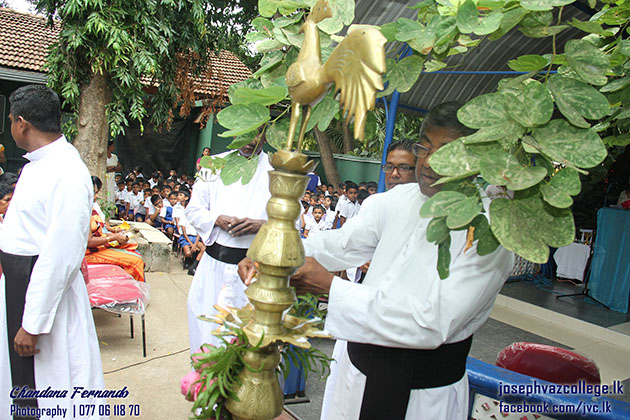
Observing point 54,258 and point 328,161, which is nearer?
point 54,258

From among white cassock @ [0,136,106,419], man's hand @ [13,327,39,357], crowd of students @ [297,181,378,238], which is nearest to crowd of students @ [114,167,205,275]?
crowd of students @ [297,181,378,238]

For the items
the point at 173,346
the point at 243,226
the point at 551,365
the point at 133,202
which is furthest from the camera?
the point at 133,202

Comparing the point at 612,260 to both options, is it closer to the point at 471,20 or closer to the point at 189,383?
the point at 471,20

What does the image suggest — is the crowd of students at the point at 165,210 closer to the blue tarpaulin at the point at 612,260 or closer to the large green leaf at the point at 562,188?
the blue tarpaulin at the point at 612,260

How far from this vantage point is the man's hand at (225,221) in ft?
11.2

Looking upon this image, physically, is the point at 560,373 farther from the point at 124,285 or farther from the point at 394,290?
the point at 124,285

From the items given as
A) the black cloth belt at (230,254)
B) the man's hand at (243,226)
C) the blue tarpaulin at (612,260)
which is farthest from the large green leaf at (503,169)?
the blue tarpaulin at (612,260)

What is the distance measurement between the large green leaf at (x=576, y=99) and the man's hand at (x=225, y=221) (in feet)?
8.83

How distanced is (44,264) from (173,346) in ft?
8.47

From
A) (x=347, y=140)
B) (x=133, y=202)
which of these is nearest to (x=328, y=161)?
(x=347, y=140)

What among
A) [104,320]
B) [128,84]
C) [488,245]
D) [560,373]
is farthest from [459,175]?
[128,84]

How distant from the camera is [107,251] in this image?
5.45m

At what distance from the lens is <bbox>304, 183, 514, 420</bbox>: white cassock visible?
1.37 metres

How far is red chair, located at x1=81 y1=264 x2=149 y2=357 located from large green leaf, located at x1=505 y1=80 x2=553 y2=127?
392 centimetres
